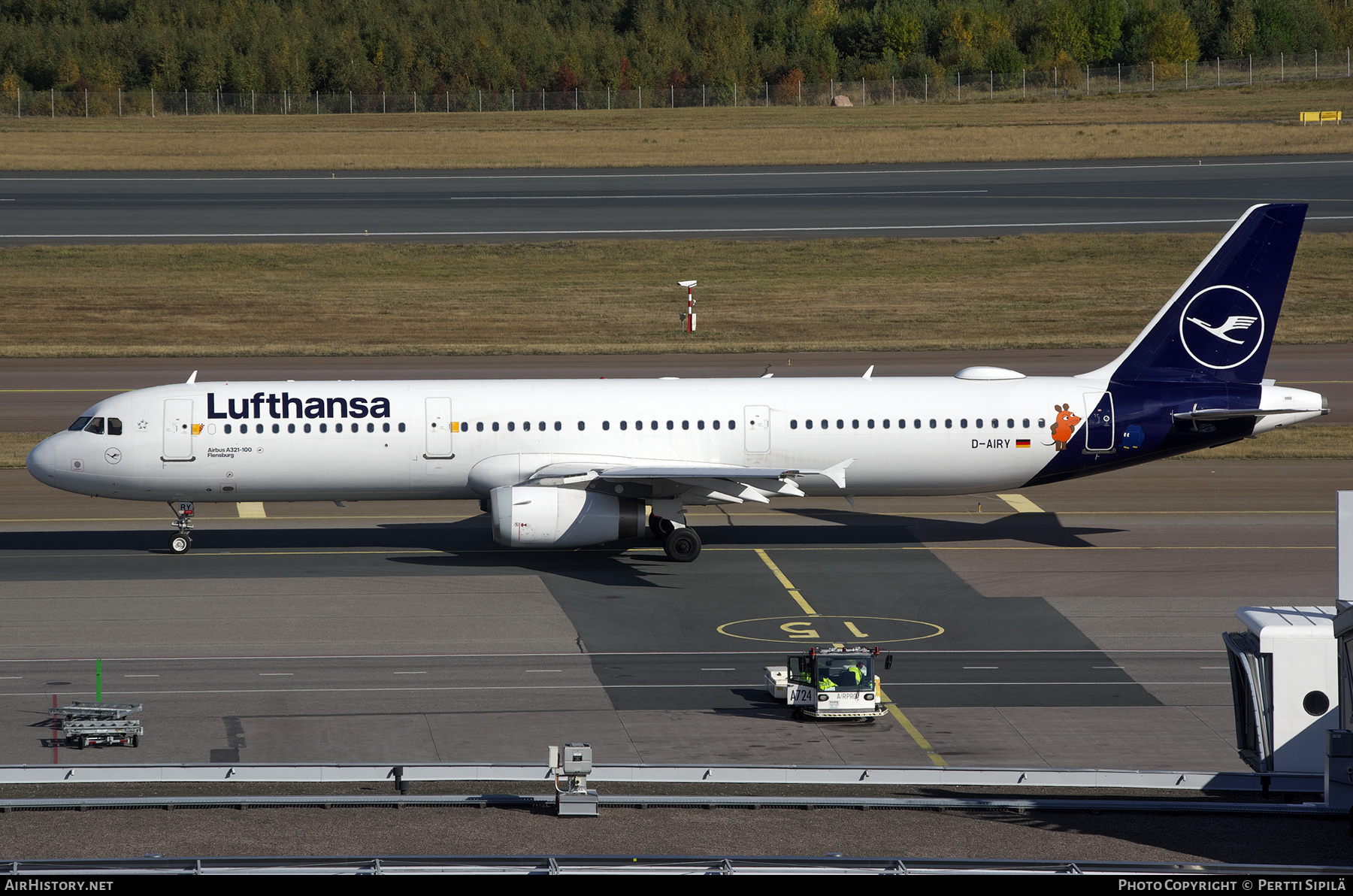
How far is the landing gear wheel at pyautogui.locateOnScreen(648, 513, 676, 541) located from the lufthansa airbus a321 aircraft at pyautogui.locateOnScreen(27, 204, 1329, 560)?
0.20 ft

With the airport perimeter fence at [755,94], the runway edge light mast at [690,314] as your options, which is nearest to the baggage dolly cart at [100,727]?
the runway edge light mast at [690,314]

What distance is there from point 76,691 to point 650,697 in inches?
424

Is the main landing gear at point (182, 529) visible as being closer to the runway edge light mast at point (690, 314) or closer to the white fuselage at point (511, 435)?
the white fuselage at point (511, 435)

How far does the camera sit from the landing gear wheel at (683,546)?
37062mm

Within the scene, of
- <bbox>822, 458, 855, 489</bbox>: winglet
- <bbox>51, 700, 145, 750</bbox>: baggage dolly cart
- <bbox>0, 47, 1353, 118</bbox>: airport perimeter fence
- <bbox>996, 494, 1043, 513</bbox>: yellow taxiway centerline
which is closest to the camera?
<bbox>51, 700, 145, 750</bbox>: baggage dolly cart

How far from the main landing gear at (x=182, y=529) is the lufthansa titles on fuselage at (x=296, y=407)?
302cm

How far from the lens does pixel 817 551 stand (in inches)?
1522

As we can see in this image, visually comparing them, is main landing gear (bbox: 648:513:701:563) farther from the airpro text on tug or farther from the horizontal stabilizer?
the horizontal stabilizer

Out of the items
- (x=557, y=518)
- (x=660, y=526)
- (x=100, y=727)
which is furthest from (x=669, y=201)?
(x=100, y=727)

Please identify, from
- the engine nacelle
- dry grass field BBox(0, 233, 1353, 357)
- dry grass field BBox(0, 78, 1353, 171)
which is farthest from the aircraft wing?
dry grass field BBox(0, 78, 1353, 171)

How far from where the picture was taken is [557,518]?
35250 mm

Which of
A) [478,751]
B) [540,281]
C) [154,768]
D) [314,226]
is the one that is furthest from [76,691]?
[314,226]

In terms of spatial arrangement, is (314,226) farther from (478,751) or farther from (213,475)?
(478,751)

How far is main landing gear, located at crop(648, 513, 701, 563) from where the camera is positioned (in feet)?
122
